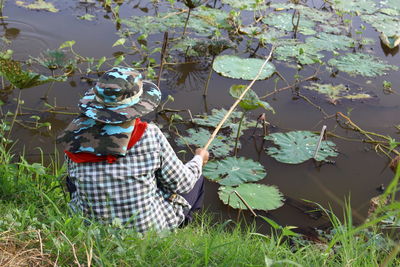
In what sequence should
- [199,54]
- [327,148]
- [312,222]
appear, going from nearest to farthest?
[312,222] → [327,148] → [199,54]

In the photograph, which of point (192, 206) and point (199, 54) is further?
point (199, 54)

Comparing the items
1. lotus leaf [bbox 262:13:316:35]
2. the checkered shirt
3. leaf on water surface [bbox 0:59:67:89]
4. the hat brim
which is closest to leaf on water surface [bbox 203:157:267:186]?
the checkered shirt

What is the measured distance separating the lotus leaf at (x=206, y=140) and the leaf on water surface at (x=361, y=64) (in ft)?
4.79

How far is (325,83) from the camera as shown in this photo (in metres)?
4.16

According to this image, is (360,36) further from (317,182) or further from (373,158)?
(317,182)

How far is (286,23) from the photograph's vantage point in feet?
16.6

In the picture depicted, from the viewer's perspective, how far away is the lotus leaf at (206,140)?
3.31 metres

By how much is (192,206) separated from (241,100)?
927 mm

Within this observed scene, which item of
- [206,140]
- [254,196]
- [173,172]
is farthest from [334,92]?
[173,172]

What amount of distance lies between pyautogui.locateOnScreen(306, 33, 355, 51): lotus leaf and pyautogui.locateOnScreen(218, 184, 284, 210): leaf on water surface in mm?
2038

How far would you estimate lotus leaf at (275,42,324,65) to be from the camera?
438 cm

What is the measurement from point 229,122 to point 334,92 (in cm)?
98

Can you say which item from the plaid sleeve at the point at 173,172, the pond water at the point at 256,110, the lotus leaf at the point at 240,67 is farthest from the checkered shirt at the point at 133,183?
the lotus leaf at the point at 240,67

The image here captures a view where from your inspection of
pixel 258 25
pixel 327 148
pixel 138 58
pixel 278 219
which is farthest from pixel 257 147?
pixel 258 25
